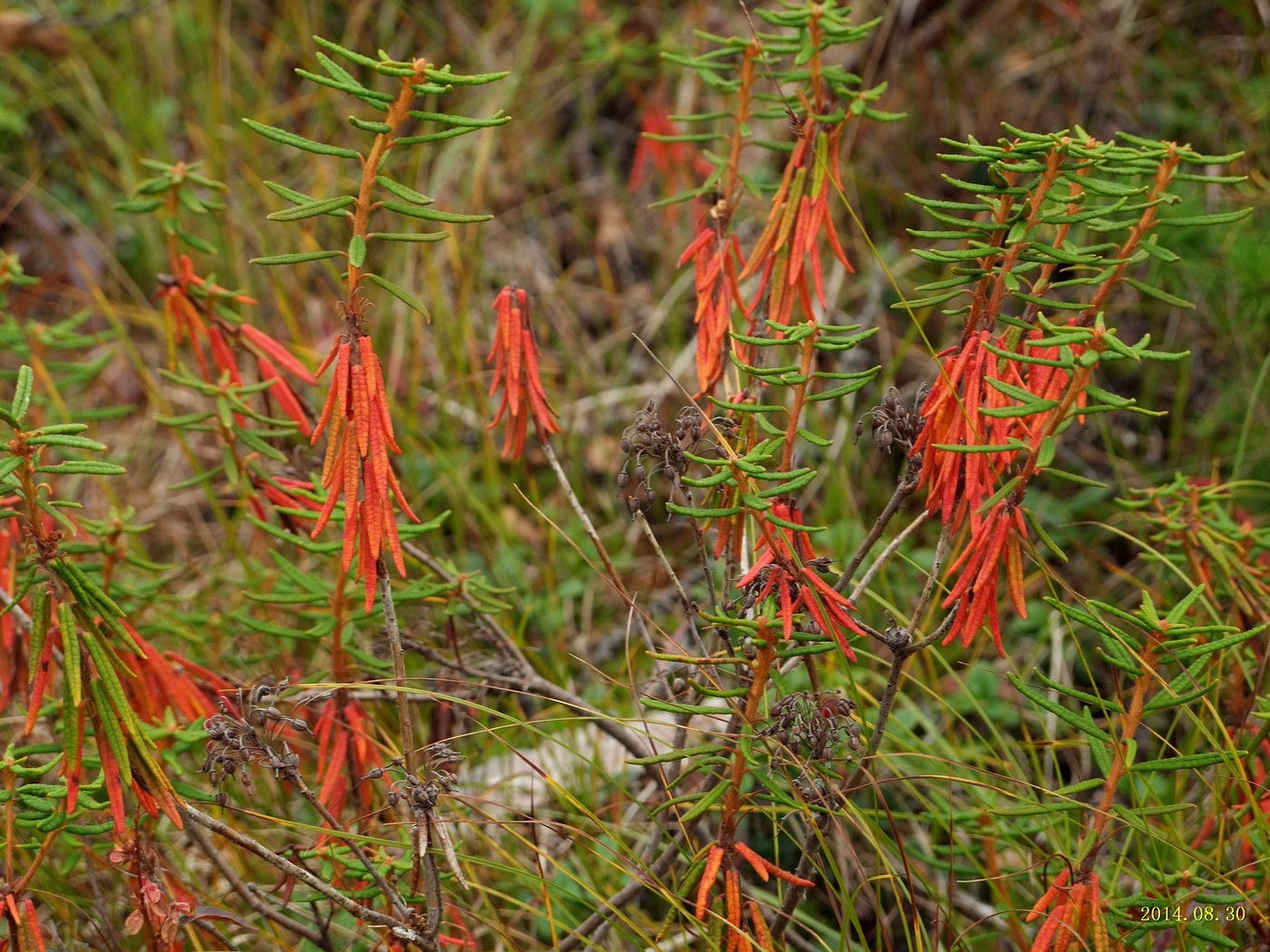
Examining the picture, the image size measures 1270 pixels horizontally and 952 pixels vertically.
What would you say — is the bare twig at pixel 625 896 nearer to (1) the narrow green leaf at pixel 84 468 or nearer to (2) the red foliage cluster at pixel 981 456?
(2) the red foliage cluster at pixel 981 456

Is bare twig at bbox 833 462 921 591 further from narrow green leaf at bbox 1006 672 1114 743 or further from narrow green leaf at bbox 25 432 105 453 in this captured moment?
narrow green leaf at bbox 25 432 105 453

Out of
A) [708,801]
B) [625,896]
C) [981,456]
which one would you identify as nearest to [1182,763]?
[981,456]

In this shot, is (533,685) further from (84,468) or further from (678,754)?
(84,468)

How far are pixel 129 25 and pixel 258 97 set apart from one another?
1.77ft

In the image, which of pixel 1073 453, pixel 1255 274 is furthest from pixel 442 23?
pixel 1255 274

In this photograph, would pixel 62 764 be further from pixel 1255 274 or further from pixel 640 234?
pixel 640 234

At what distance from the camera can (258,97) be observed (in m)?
3.75

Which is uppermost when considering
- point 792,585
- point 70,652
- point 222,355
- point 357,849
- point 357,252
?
point 357,252

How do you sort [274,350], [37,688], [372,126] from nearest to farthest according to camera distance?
[372,126]
[37,688]
[274,350]

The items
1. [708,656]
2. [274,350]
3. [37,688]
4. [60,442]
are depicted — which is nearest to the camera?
[60,442]

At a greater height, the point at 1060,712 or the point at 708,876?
the point at 1060,712

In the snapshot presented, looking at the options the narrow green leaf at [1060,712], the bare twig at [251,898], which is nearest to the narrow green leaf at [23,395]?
the bare twig at [251,898]

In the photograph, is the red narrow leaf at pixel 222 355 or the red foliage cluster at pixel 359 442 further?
the red narrow leaf at pixel 222 355

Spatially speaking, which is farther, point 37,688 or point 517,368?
point 517,368
